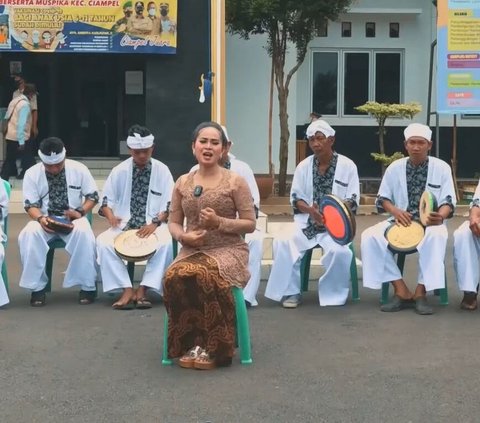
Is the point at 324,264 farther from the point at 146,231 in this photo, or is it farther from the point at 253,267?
the point at 146,231

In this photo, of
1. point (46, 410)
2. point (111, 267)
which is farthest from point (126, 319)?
point (46, 410)

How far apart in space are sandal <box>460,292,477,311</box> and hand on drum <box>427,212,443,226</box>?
636 mm

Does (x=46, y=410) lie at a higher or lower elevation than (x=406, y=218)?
lower

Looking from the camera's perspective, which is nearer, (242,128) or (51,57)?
(51,57)

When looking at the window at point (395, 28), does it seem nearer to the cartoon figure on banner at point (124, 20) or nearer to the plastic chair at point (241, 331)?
the cartoon figure on banner at point (124, 20)

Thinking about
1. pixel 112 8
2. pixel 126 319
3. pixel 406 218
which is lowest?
pixel 126 319

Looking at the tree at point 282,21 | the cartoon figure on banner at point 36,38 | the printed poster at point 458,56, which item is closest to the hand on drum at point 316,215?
the printed poster at point 458,56

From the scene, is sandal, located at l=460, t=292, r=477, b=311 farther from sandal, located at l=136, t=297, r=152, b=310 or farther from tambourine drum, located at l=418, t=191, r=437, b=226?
sandal, located at l=136, t=297, r=152, b=310

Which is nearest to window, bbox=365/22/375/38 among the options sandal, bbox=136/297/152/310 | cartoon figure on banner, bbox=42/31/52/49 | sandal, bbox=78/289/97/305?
cartoon figure on banner, bbox=42/31/52/49

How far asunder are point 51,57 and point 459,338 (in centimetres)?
1364

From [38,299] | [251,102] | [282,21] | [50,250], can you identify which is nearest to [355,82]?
[251,102]

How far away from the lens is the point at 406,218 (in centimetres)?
711

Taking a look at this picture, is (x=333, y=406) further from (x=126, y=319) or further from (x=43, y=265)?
(x=43, y=265)

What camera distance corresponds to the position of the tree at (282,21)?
15312mm
